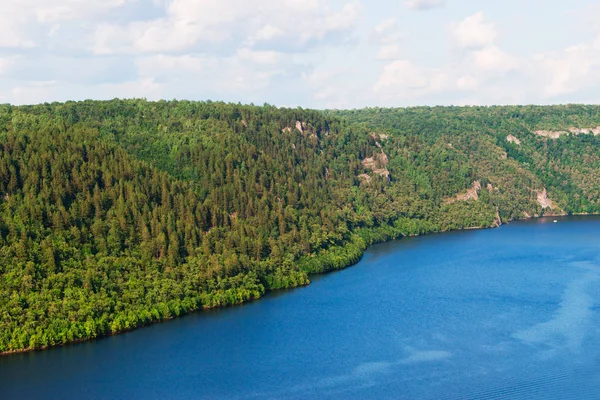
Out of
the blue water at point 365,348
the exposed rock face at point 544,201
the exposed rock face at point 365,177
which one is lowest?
the blue water at point 365,348

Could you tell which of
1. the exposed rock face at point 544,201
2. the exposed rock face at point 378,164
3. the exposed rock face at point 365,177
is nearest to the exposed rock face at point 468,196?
the exposed rock face at point 378,164

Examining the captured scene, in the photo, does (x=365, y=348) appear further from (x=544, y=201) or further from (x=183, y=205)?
(x=544, y=201)

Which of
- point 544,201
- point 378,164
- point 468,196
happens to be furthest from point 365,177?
point 544,201

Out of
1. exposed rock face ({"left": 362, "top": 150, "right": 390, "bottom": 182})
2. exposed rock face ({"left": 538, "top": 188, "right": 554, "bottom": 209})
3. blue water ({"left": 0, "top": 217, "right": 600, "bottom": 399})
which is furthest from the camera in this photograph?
exposed rock face ({"left": 538, "top": 188, "right": 554, "bottom": 209})

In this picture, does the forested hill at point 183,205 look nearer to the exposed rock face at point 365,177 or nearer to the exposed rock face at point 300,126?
the exposed rock face at point 300,126

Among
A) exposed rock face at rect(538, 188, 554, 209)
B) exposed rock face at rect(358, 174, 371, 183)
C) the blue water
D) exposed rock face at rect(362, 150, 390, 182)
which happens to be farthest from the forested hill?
exposed rock face at rect(538, 188, 554, 209)

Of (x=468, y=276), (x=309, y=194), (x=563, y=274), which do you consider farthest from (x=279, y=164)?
(x=563, y=274)

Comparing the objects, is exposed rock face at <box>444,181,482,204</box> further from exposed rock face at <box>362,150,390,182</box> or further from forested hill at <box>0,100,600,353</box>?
exposed rock face at <box>362,150,390,182</box>
